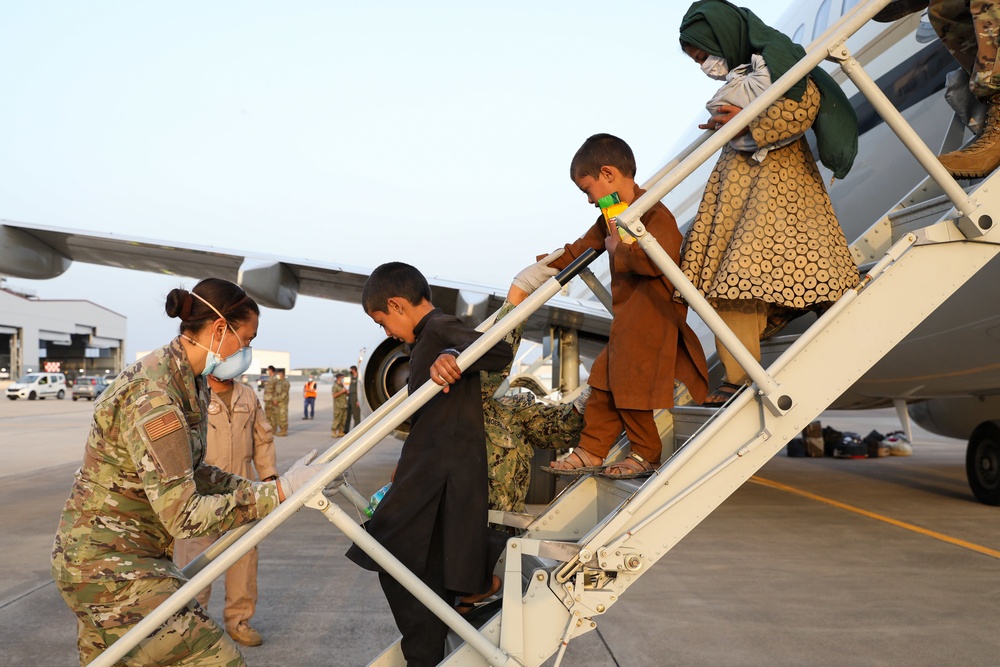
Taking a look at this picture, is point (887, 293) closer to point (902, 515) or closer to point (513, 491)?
point (513, 491)

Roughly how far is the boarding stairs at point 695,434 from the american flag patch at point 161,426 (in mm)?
395

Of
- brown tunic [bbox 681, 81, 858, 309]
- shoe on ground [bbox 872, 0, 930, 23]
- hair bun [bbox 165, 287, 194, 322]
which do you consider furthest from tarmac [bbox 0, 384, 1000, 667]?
shoe on ground [bbox 872, 0, 930, 23]

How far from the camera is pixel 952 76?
3803 millimetres

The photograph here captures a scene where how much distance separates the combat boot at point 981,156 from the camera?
3049mm

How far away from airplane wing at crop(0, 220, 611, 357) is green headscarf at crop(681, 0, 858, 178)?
655 cm

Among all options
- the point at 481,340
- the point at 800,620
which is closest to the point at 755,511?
the point at 800,620

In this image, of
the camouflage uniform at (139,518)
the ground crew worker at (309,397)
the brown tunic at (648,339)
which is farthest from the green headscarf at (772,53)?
the ground crew worker at (309,397)

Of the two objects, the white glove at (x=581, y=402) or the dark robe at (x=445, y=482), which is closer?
the dark robe at (x=445, y=482)

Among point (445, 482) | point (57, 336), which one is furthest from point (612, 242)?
point (57, 336)

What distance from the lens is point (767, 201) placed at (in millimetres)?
2844

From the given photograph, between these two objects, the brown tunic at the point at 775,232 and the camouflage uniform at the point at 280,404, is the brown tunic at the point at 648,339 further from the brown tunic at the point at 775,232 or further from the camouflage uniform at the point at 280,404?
the camouflage uniform at the point at 280,404

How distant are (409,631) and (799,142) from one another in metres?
2.29

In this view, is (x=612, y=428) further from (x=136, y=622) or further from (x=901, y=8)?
(x=901, y=8)

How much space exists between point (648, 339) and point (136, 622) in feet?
6.34
